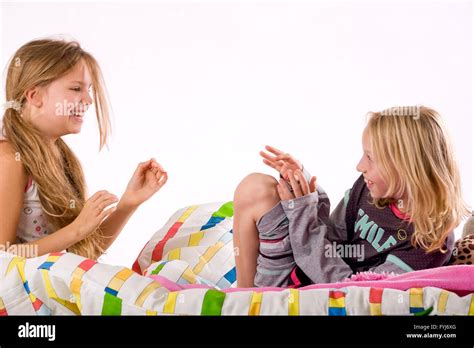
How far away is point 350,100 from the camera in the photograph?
2.98 metres

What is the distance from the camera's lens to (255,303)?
1.46 m

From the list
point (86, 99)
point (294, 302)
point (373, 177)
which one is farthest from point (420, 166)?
point (86, 99)

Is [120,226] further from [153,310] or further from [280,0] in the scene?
[280,0]

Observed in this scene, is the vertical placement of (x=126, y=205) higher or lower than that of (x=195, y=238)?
higher

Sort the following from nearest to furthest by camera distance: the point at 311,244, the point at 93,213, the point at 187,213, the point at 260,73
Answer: the point at 311,244 < the point at 93,213 < the point at 187,213 < the point at 260,73

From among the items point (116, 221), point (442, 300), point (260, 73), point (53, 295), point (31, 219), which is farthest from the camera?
point (260, 73)

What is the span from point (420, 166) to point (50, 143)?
38.9 inches

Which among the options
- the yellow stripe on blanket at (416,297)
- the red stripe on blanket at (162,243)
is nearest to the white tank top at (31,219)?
the red stripe on blanket at (162,243)

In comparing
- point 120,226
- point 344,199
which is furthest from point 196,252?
point 344,199

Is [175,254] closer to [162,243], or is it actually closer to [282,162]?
[162,243]

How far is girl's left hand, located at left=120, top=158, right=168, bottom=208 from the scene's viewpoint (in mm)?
2074

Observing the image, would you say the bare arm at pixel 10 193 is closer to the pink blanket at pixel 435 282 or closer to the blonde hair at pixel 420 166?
the pink blanket at pixel 435 282

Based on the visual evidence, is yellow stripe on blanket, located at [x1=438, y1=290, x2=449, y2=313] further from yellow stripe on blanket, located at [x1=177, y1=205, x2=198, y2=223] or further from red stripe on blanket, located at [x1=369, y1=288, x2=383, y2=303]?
yellow stripe on blanket, located at [x1=177, y1=205, x2=198, y2=223]
